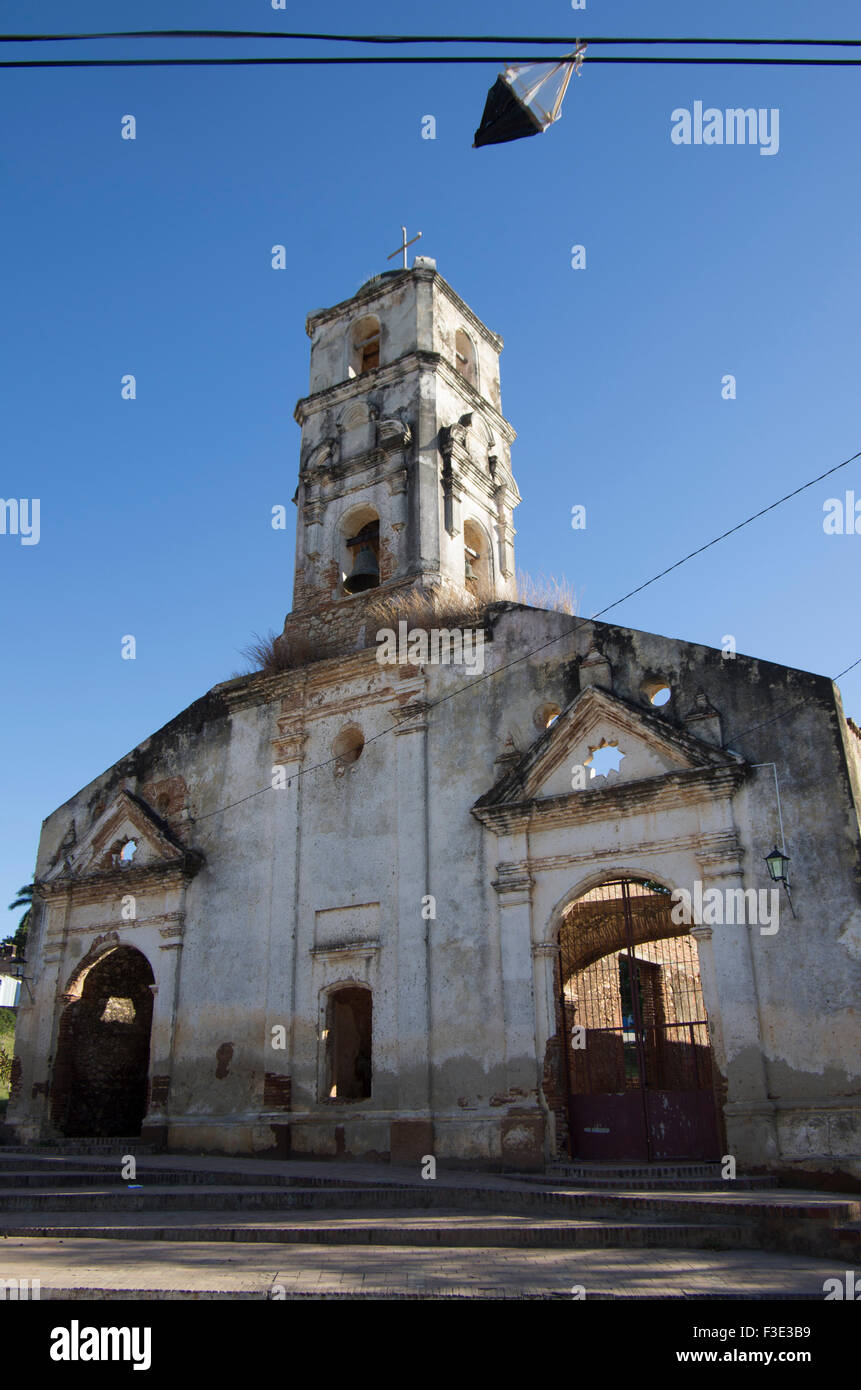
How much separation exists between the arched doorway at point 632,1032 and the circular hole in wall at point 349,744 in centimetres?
417

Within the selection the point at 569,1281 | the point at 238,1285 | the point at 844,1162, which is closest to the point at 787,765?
the point at 844,1162

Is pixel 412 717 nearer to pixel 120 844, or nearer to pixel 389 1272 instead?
pixel 120 844

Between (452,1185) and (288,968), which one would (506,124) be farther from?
(288,968)

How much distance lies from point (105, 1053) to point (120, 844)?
3.76 m

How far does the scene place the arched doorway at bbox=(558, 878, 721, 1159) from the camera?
1259cm

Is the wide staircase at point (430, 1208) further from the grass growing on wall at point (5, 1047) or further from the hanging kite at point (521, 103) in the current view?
the grass growing on wall at point (5, 1047)

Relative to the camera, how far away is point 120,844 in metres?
19.0

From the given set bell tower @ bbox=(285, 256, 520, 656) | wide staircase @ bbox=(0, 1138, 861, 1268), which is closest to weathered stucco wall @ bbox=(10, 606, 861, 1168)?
wide staircase @ bbox=(0, 1138, 861, 1268)

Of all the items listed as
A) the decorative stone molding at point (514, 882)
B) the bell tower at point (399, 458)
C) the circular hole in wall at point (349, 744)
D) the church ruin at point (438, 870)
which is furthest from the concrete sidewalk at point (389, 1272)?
the bell tower at point (399, 458)

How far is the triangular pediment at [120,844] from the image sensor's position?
18.2 meters

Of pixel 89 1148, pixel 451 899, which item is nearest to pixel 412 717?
pixel 451 899

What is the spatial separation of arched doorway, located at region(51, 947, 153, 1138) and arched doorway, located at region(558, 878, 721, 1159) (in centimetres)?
807

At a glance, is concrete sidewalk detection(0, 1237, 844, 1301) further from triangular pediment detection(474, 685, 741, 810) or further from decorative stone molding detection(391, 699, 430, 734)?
decorative stone molding detection(391, 699, 430, 734)

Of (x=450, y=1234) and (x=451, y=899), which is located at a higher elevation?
(x=451, y=899)
